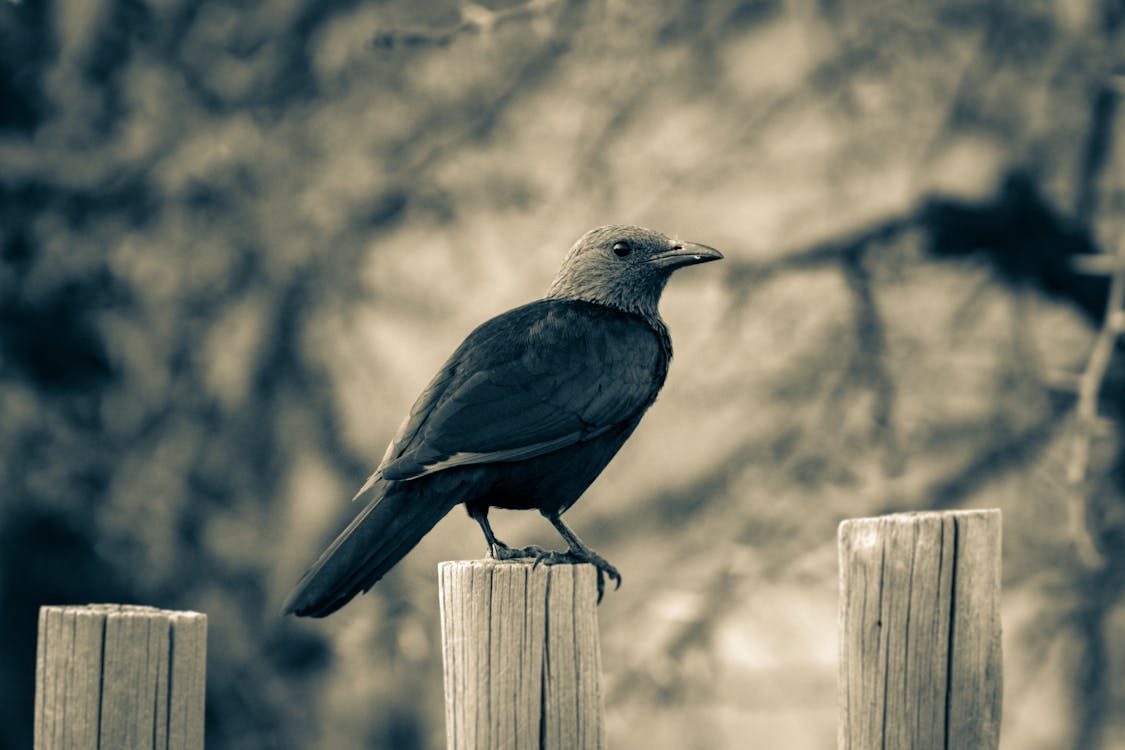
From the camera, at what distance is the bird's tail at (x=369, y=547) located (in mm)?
2908

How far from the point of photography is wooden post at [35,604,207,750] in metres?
2.49

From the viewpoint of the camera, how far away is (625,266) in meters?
4.62

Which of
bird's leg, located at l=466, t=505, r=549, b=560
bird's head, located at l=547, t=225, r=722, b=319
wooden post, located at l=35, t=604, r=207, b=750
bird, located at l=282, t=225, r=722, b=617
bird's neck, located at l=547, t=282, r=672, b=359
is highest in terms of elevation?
bird's head, located at l=547, t=225, r=722, b=319

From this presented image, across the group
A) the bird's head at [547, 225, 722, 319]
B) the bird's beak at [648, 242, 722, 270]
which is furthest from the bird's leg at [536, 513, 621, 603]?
the bird's beak at [648, 242, 722, 270]

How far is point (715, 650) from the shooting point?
6.73 meters

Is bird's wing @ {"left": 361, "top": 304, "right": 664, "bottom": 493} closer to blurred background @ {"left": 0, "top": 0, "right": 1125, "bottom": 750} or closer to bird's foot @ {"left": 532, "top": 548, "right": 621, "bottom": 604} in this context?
bird's foot @ {"left": 532, "top": 548, "right": 621, "bottom": 604}

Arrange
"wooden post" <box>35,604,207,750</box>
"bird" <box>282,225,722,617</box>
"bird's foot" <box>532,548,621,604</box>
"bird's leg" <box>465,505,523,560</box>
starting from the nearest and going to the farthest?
"wooden post" <box>35,604,207,750</box> → "bird" <box>282,225,722,617</box> → "bird's foot" <box>532,548,621,604</box> → "bird's leg" <box>465,505,523,560</box>

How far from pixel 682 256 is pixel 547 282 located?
245 centimetres

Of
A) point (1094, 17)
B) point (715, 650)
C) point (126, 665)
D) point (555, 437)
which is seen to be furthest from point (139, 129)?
point (126, 665)

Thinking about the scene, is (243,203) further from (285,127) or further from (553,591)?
(553,591)

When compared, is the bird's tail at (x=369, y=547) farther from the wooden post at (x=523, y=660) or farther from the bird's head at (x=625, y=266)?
the bird's head at (x=625, y=266)

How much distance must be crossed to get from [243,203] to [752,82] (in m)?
2.49

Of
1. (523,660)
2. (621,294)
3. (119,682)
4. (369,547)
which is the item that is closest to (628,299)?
(621,294)

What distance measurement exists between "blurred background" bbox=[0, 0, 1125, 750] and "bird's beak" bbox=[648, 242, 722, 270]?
2246mm
